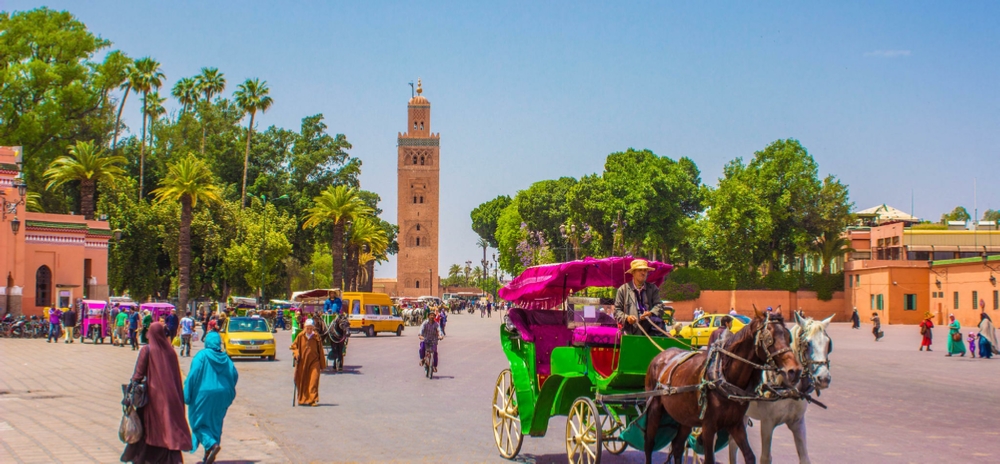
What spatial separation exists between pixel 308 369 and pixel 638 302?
8283 mm

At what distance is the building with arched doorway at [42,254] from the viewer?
42.7 metres

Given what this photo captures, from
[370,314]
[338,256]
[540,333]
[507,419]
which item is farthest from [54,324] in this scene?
[540,333]

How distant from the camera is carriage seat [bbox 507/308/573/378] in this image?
34.6 ft

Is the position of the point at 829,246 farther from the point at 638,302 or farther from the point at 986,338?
the point at 638,302

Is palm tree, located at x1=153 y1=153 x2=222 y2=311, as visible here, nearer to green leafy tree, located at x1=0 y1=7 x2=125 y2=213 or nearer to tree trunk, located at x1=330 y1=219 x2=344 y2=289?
tree trunk, located at x1=330 y1=219 x2=344 y2=289

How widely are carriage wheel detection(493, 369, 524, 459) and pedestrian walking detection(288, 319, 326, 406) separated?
5530mm

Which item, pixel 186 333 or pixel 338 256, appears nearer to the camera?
pixel 186 333

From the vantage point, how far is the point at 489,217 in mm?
125312

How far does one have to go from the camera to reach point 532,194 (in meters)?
87.1

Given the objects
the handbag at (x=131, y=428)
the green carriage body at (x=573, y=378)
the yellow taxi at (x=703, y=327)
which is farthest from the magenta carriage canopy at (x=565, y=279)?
the yellow taxi at (x=703, y=327)

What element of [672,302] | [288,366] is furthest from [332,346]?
[672,302]

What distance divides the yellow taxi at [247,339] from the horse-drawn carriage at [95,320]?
36.8 ft

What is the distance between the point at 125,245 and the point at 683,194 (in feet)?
122

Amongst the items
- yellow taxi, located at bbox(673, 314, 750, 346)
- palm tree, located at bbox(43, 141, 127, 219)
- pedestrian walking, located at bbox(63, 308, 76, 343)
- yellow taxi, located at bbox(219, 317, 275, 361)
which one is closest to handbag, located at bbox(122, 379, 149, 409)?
yellow taxi, located at bbox(219, 317, 275, 361)
